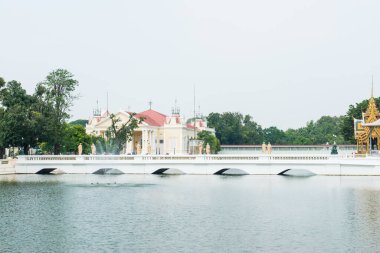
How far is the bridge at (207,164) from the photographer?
57.5 meters

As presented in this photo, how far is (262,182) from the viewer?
51.6 m

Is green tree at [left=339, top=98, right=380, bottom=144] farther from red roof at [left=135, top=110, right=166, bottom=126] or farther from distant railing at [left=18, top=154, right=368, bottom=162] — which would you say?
red roof at [left=135, top=110, right=166, bottom=126]

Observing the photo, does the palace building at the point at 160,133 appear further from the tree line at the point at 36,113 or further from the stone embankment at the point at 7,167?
the stone embankment at the point at 7,167

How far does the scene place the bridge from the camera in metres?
57.5

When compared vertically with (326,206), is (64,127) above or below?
above

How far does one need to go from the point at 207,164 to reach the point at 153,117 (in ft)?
189

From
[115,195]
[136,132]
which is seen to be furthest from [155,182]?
[136,132]

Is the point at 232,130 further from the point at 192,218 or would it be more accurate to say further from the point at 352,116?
the point at 192,218

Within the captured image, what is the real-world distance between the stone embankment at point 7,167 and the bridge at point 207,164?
442 mm

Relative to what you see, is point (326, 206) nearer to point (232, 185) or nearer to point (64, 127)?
point (232, 185)

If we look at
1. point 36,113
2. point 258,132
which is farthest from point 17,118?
point 258,132

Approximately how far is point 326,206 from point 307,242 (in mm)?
10794

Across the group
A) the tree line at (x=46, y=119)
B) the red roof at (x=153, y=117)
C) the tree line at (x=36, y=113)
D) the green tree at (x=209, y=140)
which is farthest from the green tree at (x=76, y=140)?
the red roof at (x=153, y=117)

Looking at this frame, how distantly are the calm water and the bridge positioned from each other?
921 centimetres
